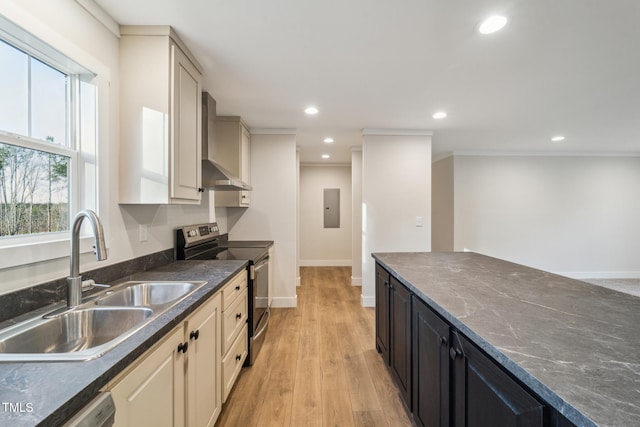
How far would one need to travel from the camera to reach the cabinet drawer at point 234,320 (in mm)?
1745

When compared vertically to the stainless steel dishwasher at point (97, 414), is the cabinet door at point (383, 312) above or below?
below

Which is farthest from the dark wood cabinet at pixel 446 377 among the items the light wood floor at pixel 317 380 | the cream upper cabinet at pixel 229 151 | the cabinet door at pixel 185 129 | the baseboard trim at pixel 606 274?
the baseboard trim at pixel 606 274

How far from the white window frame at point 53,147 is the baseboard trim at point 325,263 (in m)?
5.27

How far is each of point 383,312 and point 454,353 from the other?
121 cm

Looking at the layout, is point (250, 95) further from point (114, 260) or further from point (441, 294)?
point (441, 294)

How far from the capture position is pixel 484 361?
0.93 m

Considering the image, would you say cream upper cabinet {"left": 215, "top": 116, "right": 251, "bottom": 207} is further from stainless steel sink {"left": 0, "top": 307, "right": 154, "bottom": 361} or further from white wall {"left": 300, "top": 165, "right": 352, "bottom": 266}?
white wall {"left": 300, "top": 165, "right": 352, "bottom": 266}

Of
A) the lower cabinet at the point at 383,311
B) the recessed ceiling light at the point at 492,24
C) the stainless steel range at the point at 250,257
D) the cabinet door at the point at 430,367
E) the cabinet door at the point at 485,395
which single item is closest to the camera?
the cabinet door at the point at 485,395

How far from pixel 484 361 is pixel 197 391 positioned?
1302 millimetres

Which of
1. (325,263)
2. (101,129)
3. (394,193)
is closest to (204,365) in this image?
(101,129)

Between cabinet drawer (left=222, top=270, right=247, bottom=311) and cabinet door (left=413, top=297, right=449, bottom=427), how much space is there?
45.9 inches

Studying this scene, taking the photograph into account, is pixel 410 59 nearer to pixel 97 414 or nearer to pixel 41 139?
pixel 41 139

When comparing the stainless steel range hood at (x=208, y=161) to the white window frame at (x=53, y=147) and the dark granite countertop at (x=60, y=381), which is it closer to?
the white window frame at (x=53, y=147)

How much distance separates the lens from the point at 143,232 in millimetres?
1887
